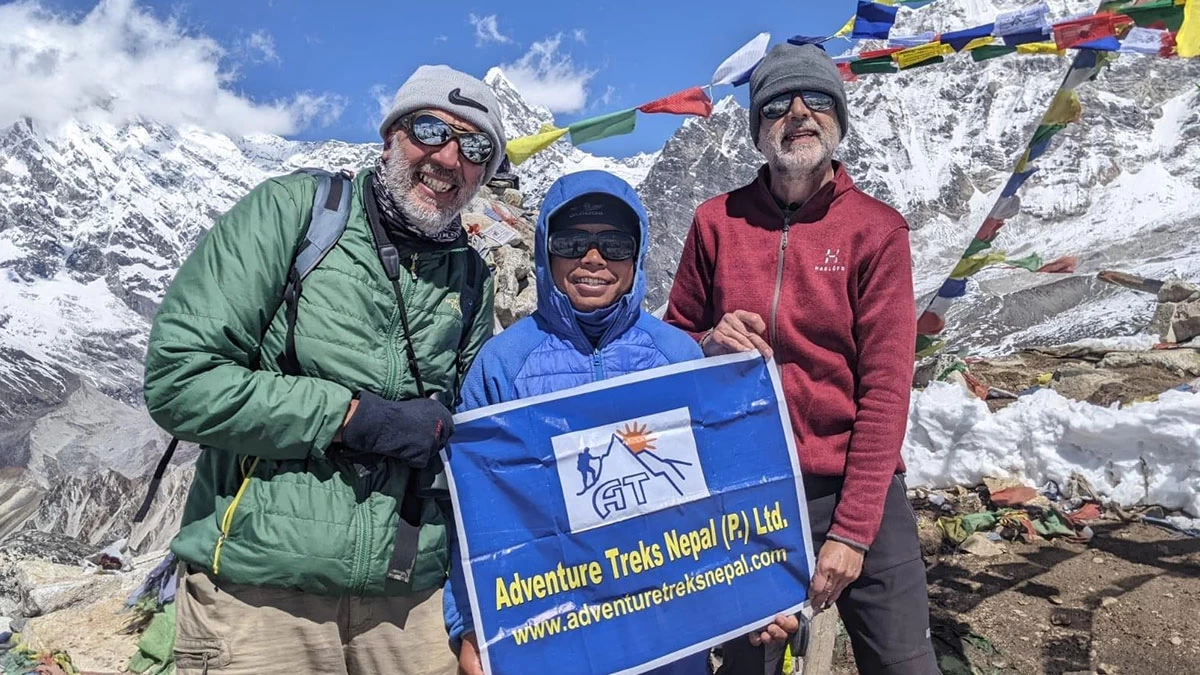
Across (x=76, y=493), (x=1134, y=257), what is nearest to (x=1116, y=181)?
(x=1134, y=257)

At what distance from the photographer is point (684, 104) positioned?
7.80 m

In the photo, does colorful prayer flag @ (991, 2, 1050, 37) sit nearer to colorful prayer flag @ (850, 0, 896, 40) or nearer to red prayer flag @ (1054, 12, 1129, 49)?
red prayer flag @ (1054, 12, 1129, 49)

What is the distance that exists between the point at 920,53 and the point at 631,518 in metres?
5.50

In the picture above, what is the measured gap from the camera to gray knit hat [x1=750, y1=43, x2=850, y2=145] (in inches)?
115

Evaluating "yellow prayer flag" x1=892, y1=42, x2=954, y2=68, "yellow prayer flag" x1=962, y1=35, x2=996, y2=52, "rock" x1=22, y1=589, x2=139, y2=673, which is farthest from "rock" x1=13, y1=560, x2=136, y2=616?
Answer: "yellow prayer flag" x1=962, y1=35, x2=996, y2=52

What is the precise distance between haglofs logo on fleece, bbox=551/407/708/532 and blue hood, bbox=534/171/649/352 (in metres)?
0.31

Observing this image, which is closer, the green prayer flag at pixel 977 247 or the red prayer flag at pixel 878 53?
the red prayer flag at pixel 878 53

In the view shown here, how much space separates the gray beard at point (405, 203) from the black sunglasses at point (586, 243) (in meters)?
0.36

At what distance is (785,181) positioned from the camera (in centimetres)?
299

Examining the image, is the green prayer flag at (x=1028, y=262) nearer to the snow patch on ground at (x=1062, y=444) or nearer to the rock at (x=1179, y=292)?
the snow patch on ground at (x=1062, y=444)

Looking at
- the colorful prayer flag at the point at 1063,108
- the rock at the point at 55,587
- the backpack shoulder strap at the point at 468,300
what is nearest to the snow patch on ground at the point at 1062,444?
the colorful prayer flag at the point at 1063,108

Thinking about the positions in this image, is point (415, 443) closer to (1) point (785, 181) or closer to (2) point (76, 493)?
(1) point (785, 181)

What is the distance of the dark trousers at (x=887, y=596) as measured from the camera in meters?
2.93

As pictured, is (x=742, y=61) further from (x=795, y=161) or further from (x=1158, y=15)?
(x=795, y=161)
